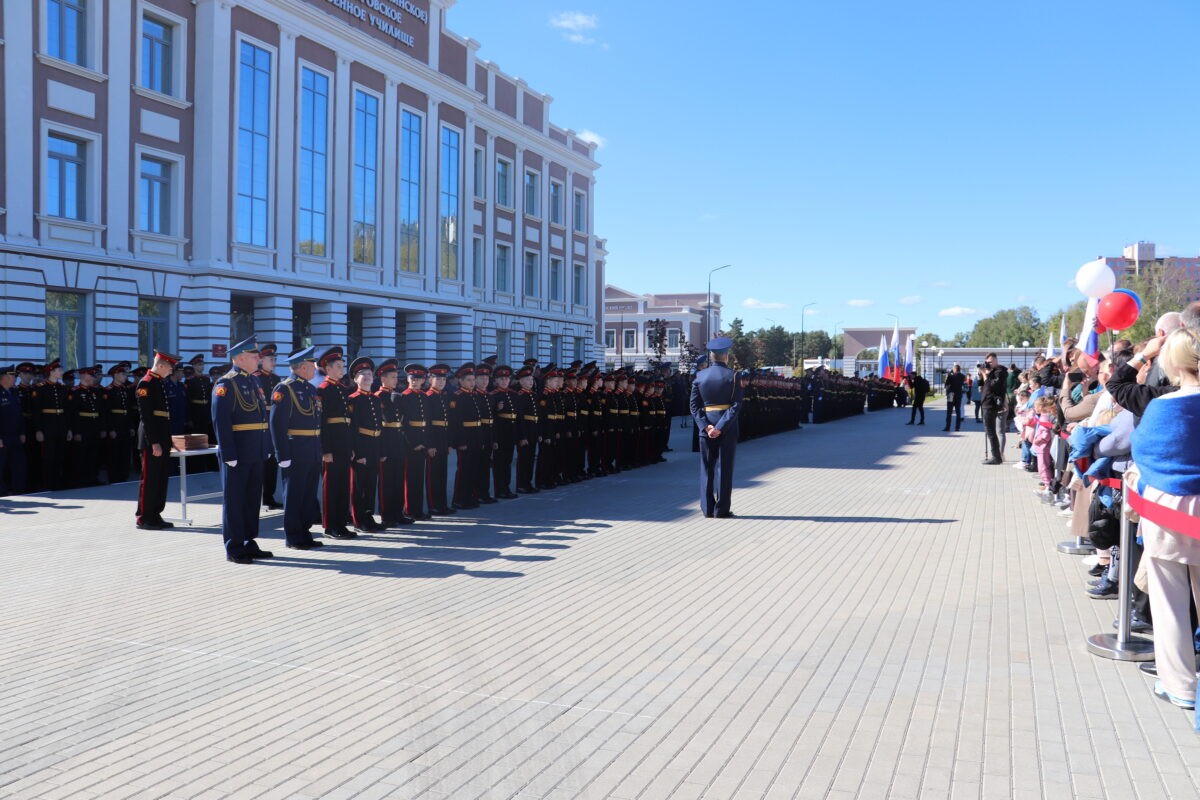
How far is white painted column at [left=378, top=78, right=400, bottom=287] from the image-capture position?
111ft

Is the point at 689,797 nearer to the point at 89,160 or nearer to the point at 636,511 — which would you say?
the point at 636,511

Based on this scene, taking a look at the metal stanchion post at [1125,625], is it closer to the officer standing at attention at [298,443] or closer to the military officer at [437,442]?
the officer standing at attention at [298,443]

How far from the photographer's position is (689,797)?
3.69 meters

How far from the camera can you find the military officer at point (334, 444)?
9648mm

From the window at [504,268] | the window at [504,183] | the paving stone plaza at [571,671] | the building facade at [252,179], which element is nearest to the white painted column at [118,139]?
the building facade at [252,179]

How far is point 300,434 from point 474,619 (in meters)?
3.45

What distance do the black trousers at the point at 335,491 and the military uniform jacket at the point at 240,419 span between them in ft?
2.71

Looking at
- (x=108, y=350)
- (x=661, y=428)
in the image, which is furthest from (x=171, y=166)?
(x=661, y=428)

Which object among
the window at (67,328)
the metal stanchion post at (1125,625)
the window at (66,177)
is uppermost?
the window at (66,177)

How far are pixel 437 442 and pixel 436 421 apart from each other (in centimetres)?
25

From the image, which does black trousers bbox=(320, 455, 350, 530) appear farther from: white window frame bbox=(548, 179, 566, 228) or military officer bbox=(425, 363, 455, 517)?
white window frame bbox=(548, 179, 566, 228)

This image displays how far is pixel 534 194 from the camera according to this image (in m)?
47.8

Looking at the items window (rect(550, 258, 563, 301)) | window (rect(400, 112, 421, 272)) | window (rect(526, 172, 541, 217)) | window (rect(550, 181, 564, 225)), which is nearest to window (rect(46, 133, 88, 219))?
window (rect(400, 112, 421, 272))

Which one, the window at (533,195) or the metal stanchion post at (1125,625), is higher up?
the window at (533,195)
